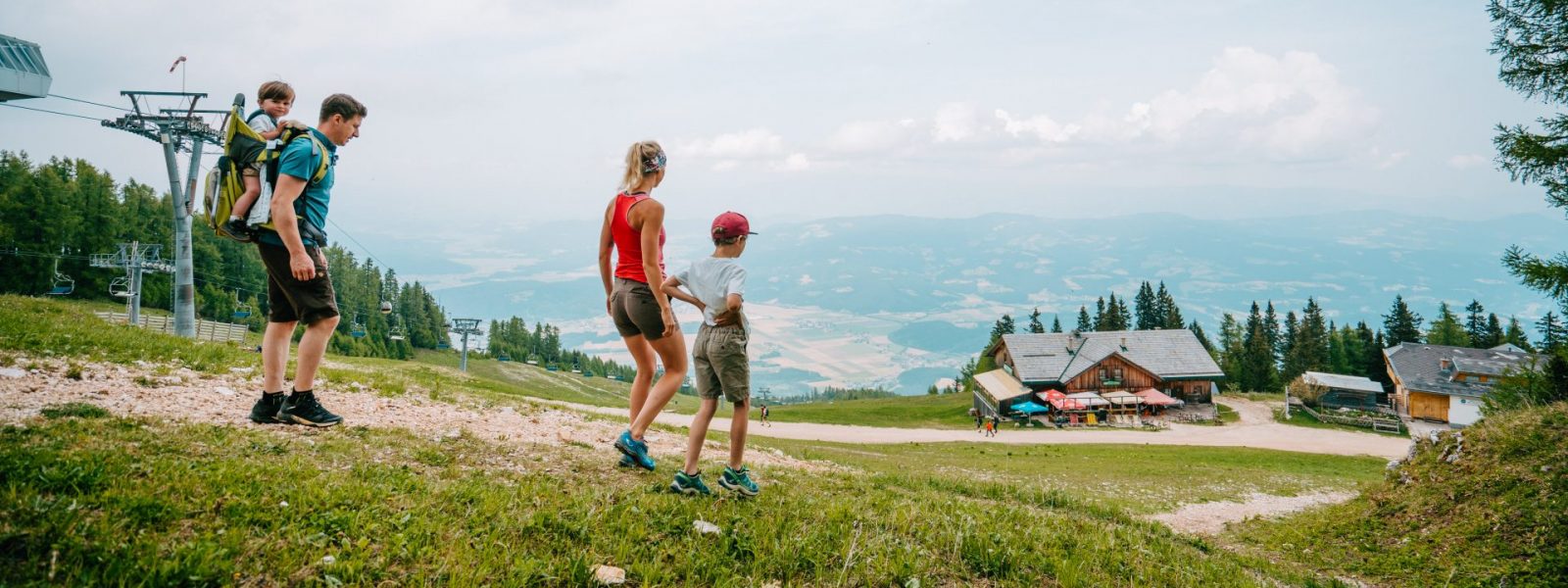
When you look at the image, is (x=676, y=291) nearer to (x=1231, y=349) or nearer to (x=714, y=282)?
(x=714, y=282)

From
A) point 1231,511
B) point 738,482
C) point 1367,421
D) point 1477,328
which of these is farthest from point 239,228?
point 1477,328

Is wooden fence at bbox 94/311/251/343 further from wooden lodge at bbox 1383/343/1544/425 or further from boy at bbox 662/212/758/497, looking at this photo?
wooden lodge at bbox 1383/343/1544/425

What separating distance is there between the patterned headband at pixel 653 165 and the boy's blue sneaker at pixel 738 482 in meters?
2.95

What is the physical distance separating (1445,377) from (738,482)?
8517 cm

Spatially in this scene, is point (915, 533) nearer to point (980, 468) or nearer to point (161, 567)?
point (161, 567)

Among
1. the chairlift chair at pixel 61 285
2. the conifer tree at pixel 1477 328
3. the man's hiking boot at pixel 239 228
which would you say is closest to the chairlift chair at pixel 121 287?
the chairlift chair at pixel 61 285

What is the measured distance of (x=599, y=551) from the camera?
14.9 ft

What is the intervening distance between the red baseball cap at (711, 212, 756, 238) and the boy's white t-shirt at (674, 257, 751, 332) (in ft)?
0.73

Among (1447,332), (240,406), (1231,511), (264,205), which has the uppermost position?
(1447,332)

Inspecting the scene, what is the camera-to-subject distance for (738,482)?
665cm

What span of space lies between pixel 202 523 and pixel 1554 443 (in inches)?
602

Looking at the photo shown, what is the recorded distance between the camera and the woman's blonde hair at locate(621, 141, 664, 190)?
22.2ft

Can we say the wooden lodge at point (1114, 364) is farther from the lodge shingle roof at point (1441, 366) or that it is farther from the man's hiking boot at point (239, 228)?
the man's hiking boot at point (239, 228)

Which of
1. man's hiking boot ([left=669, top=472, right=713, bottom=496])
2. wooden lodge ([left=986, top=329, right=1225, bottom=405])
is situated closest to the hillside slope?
man's hiking boot ([left=669, top=472, right=713, bottom=496])
